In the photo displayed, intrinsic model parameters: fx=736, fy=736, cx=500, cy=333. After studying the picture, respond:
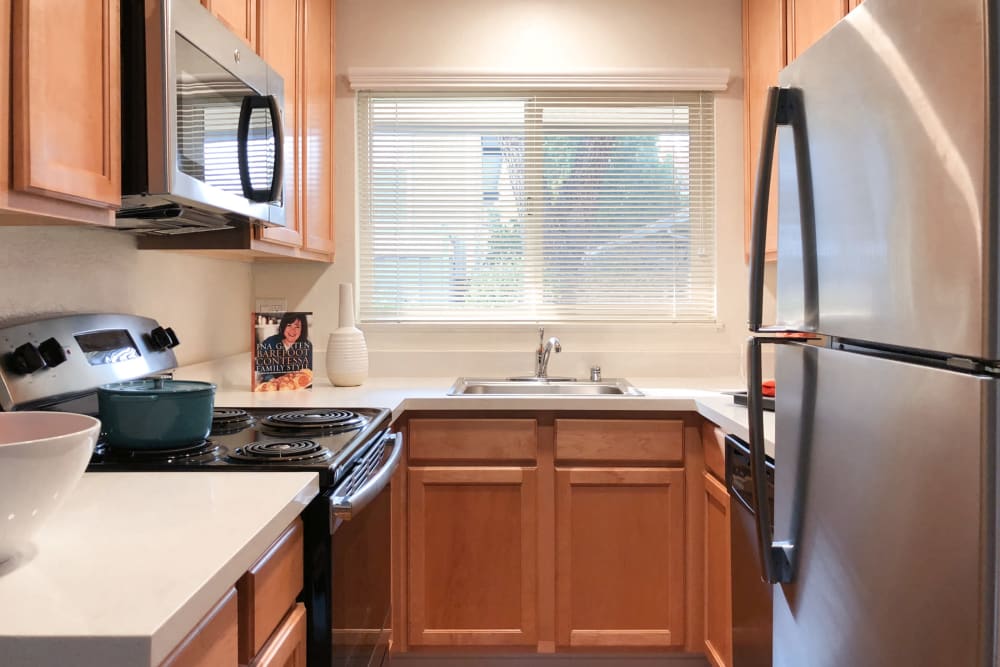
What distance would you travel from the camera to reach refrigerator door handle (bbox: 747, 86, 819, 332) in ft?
3.22

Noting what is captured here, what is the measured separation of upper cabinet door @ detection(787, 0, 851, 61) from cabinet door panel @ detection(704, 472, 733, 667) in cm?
121

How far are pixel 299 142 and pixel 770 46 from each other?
1.62m

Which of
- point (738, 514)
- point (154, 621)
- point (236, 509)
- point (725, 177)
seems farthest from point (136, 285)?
point (725, 177)

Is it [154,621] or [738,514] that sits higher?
[154,621]

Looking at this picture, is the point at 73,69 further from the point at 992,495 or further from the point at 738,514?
the point at 738,514

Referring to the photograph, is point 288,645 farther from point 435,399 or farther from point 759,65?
point 759,65

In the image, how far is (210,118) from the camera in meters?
1.54

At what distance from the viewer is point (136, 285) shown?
78.2 inches

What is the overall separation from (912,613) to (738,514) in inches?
38.5

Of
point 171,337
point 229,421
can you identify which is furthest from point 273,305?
point 229,421

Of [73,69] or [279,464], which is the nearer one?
[73,69]

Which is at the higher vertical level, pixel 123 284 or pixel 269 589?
pixel 123 284

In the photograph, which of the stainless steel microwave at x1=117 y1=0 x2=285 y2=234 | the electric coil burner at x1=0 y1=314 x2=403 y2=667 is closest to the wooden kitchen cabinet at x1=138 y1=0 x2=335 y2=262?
the stainless steel microwave at x1=117 y1=0 x2=285 y2=234

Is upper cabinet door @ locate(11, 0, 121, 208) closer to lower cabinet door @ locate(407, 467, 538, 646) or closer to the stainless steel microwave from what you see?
the stainless steel microwave
